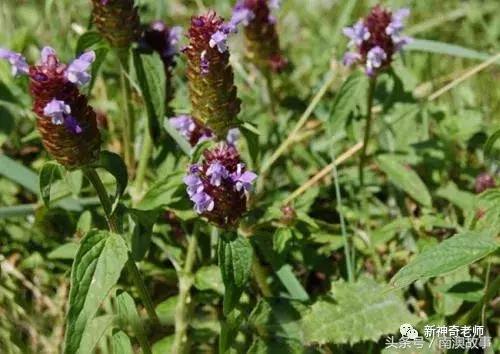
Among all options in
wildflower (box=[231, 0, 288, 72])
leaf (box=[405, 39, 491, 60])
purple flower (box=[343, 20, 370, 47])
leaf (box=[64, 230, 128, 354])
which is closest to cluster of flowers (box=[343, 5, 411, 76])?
purple flower (box=[343, 20, 370, 47])

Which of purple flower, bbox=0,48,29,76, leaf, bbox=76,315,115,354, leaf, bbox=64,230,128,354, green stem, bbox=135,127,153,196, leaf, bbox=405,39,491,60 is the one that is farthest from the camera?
leaf, bbox=405,39,491,60

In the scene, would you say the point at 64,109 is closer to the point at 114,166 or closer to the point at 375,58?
the point at 114,166

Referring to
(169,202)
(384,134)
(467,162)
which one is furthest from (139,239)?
(467,162)

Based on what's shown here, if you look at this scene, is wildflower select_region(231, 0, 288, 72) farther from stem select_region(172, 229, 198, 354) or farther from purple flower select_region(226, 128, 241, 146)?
stem select_region(172, 229, 198, 354)

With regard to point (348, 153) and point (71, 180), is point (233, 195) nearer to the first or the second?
point (71, 180)

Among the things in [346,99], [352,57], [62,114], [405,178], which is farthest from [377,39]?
[62,114]
